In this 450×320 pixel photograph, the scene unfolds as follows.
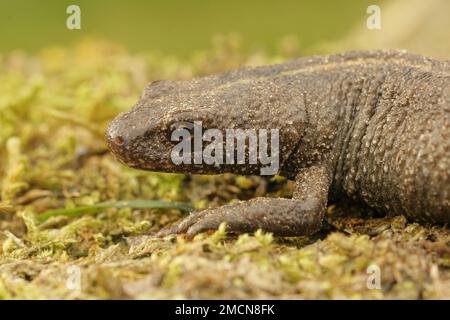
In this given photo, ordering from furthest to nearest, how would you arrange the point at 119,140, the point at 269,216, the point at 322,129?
the point at 322,129 < the point at 119,140 < the point at 269,216

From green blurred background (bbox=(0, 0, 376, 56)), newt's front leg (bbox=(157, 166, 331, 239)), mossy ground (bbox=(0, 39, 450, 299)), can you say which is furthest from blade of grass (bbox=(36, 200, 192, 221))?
green blurred background (bbox=(0, 0, 376, 56))

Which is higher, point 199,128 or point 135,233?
point 199,128

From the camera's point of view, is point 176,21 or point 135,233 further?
point 176,21

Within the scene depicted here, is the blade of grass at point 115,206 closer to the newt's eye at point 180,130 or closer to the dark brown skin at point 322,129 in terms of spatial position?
the dark brown skin at point 322,129

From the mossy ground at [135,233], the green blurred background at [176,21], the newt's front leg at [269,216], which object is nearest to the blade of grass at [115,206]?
the mossy ground at [135,233]

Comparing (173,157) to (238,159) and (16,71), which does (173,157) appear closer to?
(238,159)

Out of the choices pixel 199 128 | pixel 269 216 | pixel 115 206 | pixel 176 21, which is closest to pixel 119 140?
pixel 199 128

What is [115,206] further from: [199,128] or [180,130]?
[199,128]
